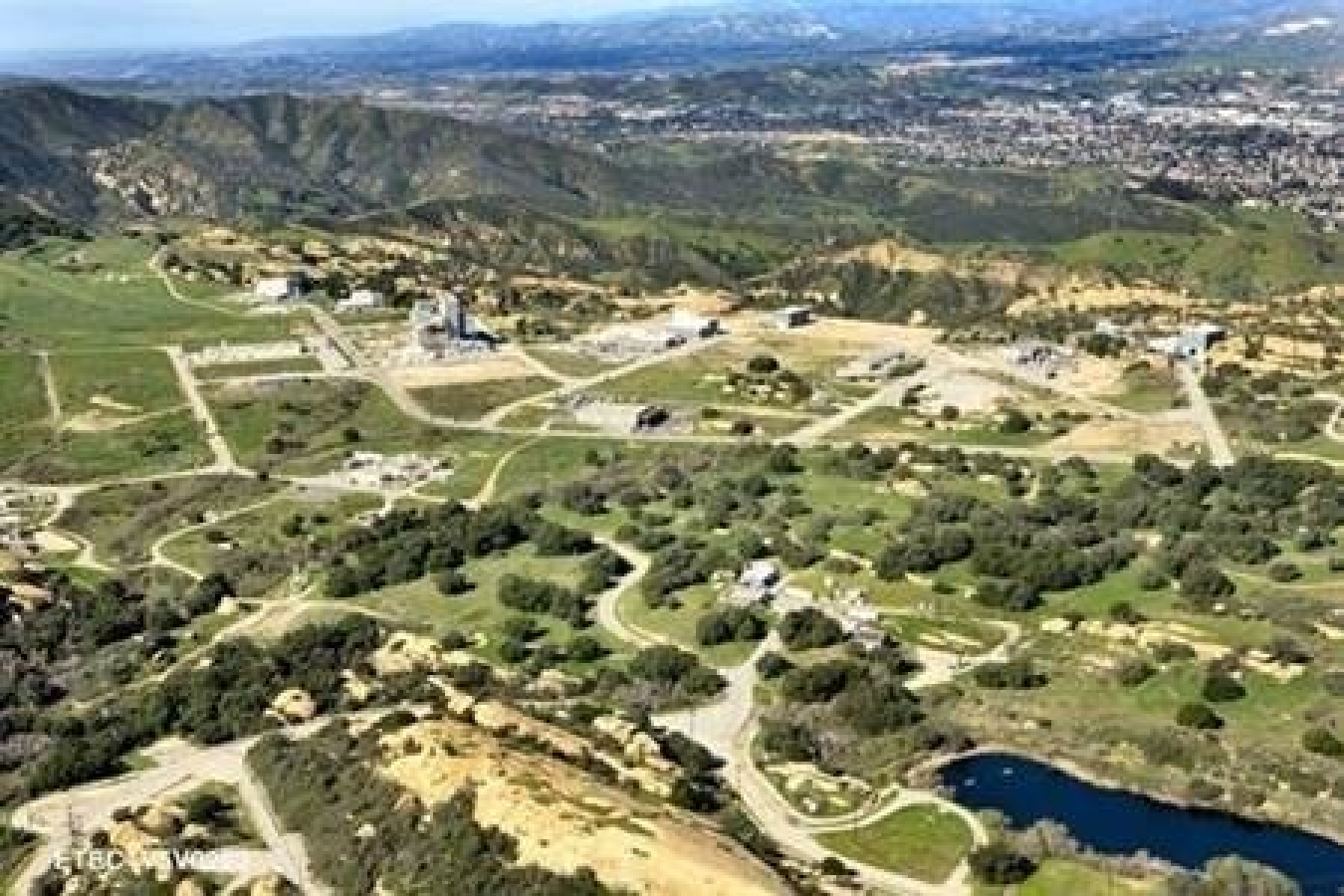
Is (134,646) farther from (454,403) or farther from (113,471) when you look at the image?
(454,403)

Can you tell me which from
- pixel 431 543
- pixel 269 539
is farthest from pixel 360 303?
pixel 431 543

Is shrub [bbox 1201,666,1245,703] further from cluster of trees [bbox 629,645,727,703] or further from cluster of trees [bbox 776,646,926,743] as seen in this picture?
cluster of trees [bbox 629,645,727,703]

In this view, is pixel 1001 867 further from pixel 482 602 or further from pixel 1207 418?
pixel 1207 418

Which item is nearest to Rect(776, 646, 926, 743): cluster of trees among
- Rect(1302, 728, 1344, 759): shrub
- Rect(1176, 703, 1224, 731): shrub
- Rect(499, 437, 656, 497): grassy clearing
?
Rect(1176, 703, 1224, 731): shrub

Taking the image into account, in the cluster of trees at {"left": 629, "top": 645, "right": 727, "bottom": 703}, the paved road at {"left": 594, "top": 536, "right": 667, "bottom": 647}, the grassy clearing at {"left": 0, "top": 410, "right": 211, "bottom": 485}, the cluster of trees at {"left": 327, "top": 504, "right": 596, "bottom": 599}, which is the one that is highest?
the cluster of trees at {"left": 629, "top": 645, "right": 727, "bottom": 703}

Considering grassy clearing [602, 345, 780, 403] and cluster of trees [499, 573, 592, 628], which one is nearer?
cluster of trees [499, 573, 592, 628]

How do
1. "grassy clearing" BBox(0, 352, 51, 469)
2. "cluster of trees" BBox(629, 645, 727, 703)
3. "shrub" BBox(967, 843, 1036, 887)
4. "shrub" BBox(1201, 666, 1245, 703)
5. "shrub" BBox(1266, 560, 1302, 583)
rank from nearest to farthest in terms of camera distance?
"shrub" BBox(967, 843, 1036, 887)
"shrub" BBox(1201, 666, 1245, 703)
"cluster of trees" BBox(629, 645, 727, 703)
"shrub" BBox(1266, 560, 1302, 583)
"grassy clearing" BBox(0, 352, 51, 469)
